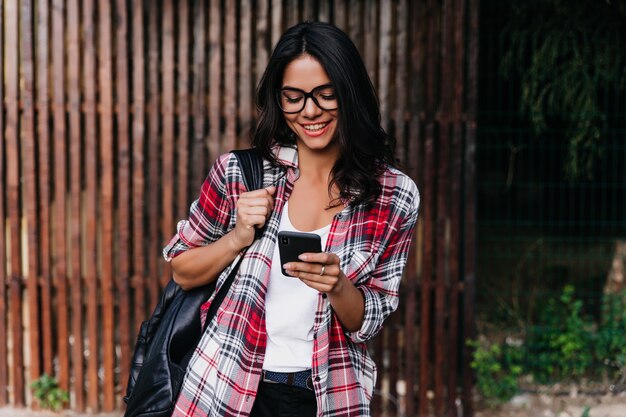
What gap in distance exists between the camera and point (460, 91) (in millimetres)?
4793

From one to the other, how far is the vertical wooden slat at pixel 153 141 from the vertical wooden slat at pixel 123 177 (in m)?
0.14

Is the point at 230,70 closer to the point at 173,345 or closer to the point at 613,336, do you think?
the point at 173,345

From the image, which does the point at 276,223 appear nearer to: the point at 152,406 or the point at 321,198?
the point at 321,198

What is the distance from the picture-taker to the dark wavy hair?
2174 millimetres

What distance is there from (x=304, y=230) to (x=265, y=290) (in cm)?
A: 21

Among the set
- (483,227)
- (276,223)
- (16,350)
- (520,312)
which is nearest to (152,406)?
(276,223)

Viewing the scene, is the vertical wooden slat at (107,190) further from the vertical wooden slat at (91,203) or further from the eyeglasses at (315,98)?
the eyeglasses at (315,98)

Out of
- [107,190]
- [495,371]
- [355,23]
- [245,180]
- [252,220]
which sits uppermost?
[355,23]

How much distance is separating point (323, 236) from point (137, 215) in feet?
9.38

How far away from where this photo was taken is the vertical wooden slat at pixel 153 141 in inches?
189

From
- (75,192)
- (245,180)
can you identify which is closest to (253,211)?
(245,180)

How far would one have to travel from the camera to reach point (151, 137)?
15.9ft

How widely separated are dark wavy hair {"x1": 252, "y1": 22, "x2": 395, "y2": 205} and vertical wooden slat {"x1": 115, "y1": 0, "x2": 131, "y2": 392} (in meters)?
2.62

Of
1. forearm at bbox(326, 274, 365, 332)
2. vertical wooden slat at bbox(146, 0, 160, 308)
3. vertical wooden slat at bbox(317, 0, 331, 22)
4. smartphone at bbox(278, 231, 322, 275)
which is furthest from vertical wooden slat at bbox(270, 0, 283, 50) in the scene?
smartphone at bbox(278, 231, 322, 275)
